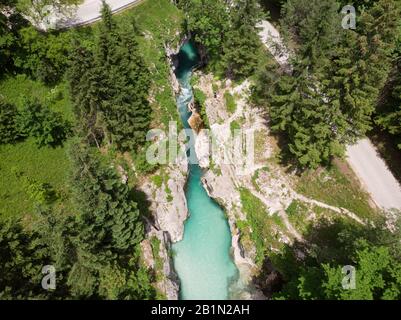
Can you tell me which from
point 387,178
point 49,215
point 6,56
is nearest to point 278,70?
point 387,178

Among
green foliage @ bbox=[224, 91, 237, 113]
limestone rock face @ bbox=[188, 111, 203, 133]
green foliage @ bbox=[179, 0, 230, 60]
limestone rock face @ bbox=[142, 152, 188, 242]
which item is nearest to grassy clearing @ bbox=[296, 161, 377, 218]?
green foliage @ bbox=[224, 91, 237, 113]

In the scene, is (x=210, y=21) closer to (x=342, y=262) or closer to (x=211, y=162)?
(x=211, y=162)

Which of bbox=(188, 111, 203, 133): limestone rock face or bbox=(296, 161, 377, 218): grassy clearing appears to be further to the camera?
bbox=(188, 111, 203, 133): limestone rock face

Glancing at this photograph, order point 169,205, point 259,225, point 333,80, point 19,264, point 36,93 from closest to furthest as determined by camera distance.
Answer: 1. point 19,264
2. point 333,80
3. point 259,225
4. point 169,205
5. point 36,93

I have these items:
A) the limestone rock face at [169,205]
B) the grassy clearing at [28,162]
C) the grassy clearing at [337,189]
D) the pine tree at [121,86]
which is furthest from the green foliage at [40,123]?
the grassy clearing at [337,189]

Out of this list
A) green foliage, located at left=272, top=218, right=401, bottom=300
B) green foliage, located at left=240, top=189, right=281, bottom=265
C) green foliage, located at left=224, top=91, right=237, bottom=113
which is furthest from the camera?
green foliage, located at left=224, top=91, right=237, bottom=113

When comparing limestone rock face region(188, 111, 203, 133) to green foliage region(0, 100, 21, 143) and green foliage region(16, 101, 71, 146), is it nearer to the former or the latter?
green foliage region(16, 101, 71, 146)

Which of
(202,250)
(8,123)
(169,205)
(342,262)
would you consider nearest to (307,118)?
(342,262)
